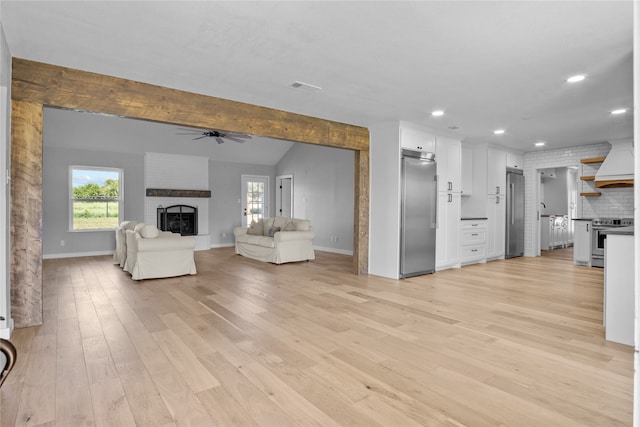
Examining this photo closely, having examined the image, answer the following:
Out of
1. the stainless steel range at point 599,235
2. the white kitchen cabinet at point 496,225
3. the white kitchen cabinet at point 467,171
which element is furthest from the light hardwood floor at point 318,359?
the white kitchen cabinet at point 467,171

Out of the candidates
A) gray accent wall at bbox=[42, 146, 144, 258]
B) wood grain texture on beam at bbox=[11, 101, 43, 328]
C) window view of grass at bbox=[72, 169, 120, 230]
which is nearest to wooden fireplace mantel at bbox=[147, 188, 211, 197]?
gray accent wall at bbox=[42, 146, 144, 258]

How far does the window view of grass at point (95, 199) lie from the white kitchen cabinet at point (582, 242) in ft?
31.7

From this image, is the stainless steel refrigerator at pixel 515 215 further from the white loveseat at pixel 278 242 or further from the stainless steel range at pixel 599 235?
the white loveseat at pixel 278 242

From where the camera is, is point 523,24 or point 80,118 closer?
point 523,24

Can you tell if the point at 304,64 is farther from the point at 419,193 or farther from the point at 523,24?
the point at 419,193

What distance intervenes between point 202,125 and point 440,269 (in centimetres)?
449

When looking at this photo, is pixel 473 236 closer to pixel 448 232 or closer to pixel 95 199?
pixel 448 232

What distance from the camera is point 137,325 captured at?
3.24m

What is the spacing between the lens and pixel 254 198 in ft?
34.4

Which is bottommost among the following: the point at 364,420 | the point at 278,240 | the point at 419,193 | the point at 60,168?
the point at 364,420

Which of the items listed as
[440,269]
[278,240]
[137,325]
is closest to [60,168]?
[278,240]

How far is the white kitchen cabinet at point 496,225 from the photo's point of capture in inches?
293

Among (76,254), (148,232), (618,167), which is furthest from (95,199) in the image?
(618,167)

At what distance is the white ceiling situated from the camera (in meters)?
2.36
